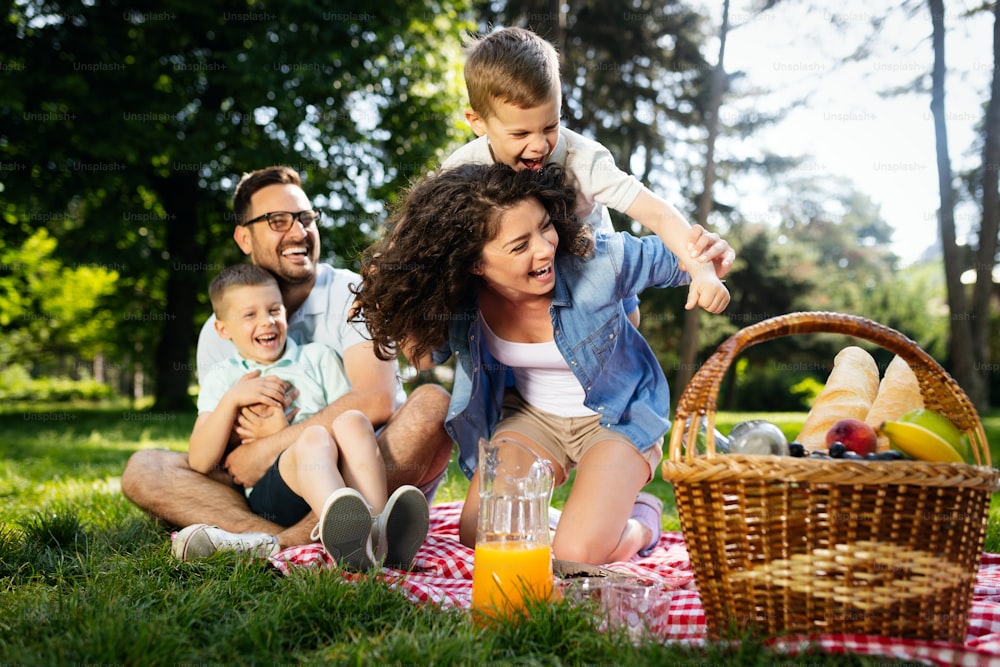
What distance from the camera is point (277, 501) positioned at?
3.08m

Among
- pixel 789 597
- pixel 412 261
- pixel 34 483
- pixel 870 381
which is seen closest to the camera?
pixel 789 597

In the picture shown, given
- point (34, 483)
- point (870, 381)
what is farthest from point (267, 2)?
point (870, 381)

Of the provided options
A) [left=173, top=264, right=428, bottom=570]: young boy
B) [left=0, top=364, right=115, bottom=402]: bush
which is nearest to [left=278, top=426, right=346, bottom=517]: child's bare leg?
[left=173, top=264, right=428, bottom=570]: young boy

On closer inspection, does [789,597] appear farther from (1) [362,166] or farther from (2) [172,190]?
(2) [172,190]

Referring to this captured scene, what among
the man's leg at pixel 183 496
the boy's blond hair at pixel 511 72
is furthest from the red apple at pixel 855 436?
the man's leg at pixel 183 496

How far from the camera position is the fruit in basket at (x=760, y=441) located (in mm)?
1917

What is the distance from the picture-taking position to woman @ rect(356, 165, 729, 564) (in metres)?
2.85

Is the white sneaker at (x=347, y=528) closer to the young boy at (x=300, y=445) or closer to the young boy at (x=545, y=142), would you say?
the young boy at (x=300, y=445)

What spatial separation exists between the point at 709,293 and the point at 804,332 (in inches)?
24.9

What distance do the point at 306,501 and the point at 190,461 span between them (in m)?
0.62

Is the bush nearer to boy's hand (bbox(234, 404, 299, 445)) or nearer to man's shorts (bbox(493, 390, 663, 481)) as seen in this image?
boy's hand (bbox(234, 404, 299, 445))

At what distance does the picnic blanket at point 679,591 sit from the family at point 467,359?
0.11 metres

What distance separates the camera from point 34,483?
16.1ft

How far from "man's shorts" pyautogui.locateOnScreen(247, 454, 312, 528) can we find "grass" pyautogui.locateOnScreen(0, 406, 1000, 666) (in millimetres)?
387
